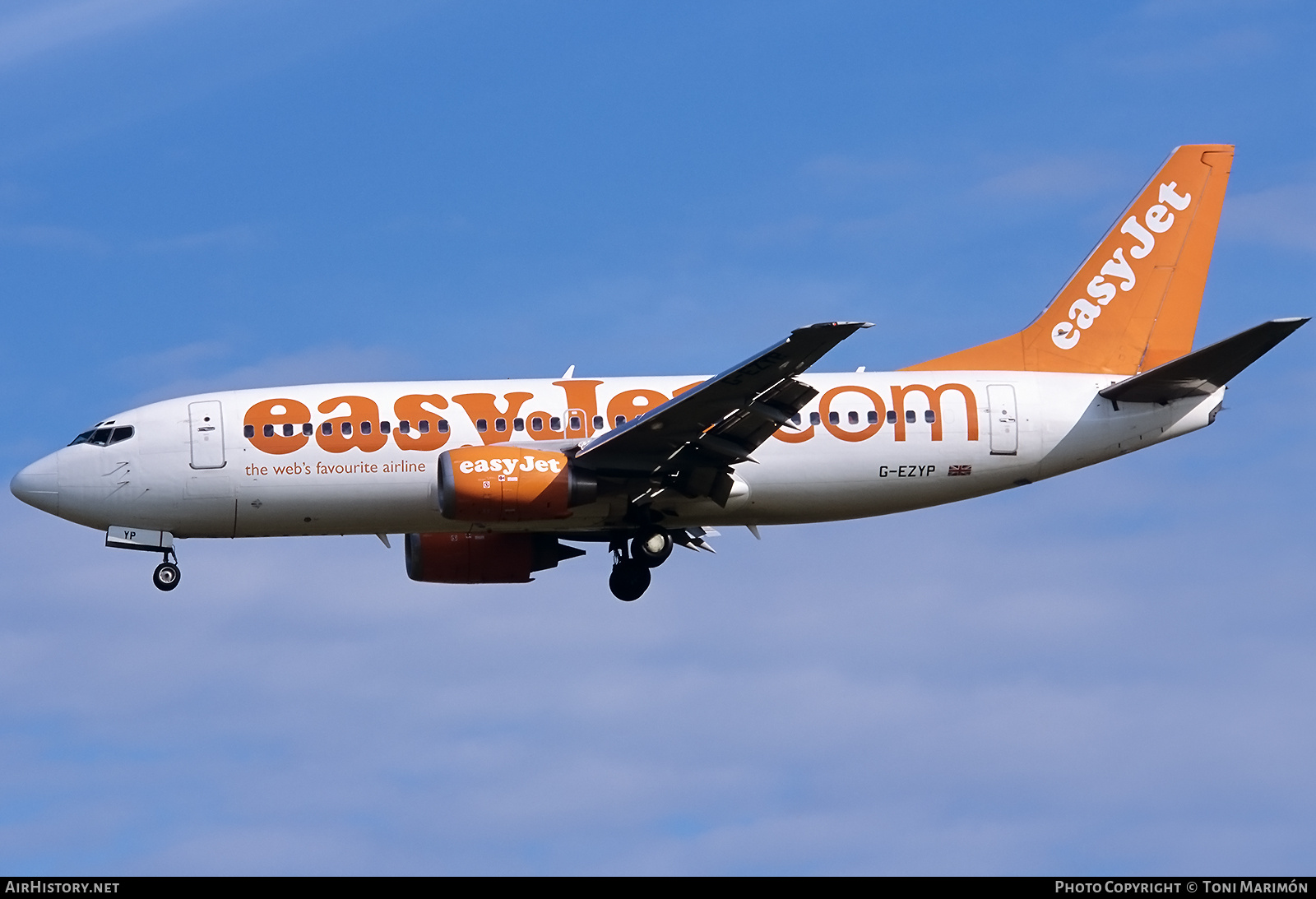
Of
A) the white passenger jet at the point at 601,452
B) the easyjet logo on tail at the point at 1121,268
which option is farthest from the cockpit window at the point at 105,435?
the easyjet logo on tail at the point at 1121,268

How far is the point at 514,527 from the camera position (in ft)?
135

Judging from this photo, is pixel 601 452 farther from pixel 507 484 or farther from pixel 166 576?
pixel 166 576

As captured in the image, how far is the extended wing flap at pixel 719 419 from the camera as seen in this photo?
37500 mm

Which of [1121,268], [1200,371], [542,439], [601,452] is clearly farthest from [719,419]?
[1121,268]

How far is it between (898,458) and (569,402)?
23.0 feet

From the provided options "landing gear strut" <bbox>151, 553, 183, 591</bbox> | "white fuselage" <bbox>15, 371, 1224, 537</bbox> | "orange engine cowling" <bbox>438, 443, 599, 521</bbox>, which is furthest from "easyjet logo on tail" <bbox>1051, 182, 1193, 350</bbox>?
"landing gear strut" <bbox>151, 553, 183, 591</bbox>

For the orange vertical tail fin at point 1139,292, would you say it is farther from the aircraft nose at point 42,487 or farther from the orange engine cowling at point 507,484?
the aircraft nose at point 42,487

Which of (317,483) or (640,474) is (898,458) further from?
(317,483)

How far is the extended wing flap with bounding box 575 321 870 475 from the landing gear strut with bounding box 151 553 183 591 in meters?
8.91

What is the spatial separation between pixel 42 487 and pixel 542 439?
412 inches

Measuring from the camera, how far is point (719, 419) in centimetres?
3941
